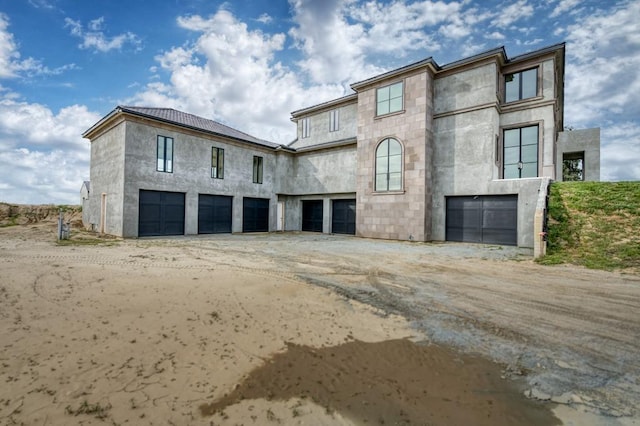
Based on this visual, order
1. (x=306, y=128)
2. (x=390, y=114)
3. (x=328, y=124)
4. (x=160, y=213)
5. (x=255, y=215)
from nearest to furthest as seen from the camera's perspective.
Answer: (x=160, y=213) < (x=390, y=114) < (x=255, y=215) < (x=328, y=124) < (x=306, y=128)

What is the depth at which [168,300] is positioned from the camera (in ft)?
15.8

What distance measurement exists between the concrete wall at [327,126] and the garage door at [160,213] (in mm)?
12022

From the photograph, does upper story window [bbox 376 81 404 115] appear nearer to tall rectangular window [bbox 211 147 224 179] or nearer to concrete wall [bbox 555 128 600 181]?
concrete wall [bbox 555 128 600 181]

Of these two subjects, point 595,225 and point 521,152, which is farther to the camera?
point 521,152

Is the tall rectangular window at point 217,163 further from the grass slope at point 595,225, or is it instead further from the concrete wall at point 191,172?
the grass slope at point 595,225

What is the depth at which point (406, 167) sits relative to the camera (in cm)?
1599

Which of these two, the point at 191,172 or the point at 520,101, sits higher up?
the point at 520,101

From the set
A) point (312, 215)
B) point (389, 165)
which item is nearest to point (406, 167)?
point (389, 165)

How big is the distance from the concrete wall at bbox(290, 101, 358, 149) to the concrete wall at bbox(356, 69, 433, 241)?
466 cm

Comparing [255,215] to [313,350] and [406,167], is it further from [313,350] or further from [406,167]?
[313,350]

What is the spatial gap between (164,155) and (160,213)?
11.1 feet

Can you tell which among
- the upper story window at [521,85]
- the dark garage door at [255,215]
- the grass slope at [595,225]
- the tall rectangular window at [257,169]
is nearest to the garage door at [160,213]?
the dark garage door at [255,215]

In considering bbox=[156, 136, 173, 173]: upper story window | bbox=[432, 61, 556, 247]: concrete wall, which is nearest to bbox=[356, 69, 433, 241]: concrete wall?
bbox=[432, 61, 556, 247]: concrete wall

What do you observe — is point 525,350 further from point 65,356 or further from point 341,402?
point 65,356
